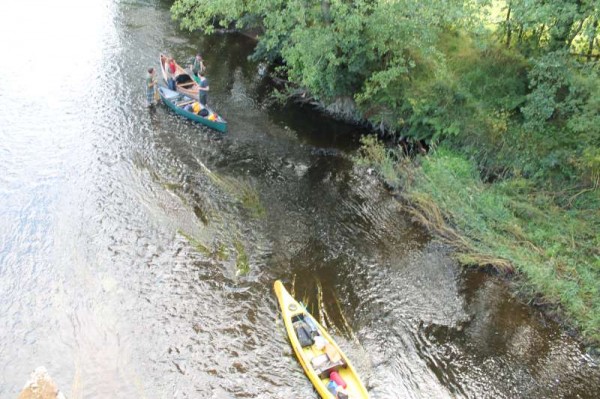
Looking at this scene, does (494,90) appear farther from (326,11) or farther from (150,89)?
(150,89)

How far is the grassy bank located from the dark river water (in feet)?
2.30

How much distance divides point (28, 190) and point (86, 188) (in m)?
2.01

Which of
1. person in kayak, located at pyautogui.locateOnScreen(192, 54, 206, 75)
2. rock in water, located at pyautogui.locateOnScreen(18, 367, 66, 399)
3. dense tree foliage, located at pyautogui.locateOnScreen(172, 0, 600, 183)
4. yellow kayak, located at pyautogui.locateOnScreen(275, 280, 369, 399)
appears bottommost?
rock in water, located at pyautogui.locateOnScreen(18, 367, 66, 399)

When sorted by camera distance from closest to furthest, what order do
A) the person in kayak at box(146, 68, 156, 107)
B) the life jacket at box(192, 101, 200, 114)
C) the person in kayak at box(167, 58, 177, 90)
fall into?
the life jacket at box(192, 101, 200, 114), the person in kayak at box(146, 68, 156, 107), the person in kayak at box(167, 58, 177, 90)

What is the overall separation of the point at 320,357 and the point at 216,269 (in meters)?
4.59

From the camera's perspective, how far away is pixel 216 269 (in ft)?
51.0

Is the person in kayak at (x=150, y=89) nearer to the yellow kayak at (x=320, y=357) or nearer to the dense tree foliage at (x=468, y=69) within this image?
the dense tree foliage at (x=468, y=69)

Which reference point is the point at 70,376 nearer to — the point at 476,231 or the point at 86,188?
the point at 86,188

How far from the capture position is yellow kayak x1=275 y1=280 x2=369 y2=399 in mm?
12375

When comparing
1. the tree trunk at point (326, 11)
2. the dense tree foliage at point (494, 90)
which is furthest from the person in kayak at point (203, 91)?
the tree trunk at point (326, 11)

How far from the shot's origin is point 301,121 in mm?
24359

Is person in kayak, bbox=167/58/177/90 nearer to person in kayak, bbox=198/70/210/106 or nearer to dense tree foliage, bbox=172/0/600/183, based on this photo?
person in kayak, bbox=198/70/210/106

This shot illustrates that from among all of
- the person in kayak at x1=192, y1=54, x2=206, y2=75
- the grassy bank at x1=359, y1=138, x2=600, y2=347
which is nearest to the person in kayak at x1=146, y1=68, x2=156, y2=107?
the person in kayak at x1=192, y1=54, x2=206, y2=75

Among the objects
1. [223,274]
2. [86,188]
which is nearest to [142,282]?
[223,274]
